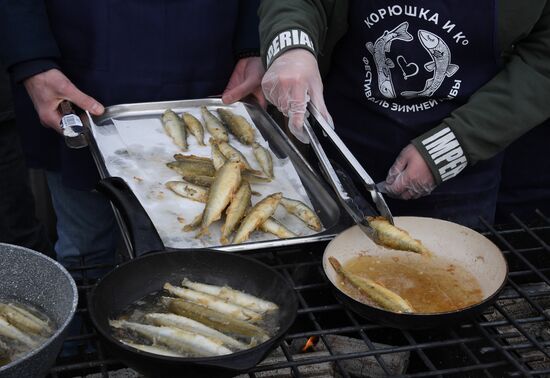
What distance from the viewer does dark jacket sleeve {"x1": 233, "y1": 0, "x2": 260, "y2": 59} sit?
135 inches

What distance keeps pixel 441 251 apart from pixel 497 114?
64 centimetres

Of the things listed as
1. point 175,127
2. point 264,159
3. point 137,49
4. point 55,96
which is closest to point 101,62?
point 137,49

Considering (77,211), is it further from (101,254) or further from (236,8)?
(236,8)

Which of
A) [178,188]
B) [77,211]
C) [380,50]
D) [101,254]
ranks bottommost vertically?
[101,254]

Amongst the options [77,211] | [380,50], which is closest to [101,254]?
[77,211]

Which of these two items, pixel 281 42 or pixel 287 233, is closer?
pixel 287 233

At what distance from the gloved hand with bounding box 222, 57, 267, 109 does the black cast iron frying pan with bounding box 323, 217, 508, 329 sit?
1.20 meters

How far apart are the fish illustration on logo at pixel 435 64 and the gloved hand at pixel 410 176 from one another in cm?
28

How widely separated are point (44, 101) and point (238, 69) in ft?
2.91

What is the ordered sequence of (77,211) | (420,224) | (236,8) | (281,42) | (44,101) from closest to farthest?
(420,224) → (281,42) → (44,101) → (236,8) → (77,211)

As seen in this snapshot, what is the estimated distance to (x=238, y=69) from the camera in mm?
3473

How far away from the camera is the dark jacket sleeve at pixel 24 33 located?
123 inches

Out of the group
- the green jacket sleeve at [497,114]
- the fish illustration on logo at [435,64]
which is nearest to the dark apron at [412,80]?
the fish illustration on logo at [435,64]

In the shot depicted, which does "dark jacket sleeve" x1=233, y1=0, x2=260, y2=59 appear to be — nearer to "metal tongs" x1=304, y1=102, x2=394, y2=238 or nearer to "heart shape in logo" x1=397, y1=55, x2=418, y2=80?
"heart shape in logo" x1=397, y1=55, x2=418, y2=80
